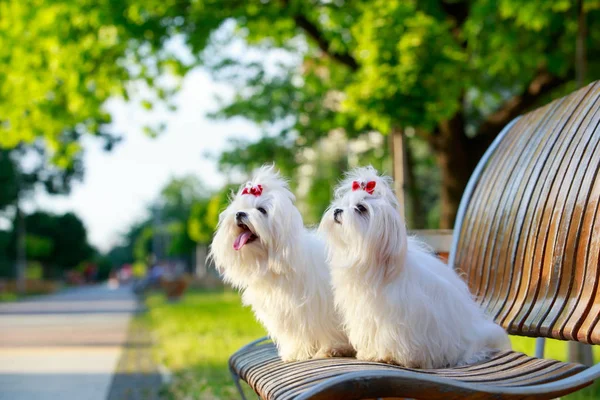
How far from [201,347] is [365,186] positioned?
25.1 ft

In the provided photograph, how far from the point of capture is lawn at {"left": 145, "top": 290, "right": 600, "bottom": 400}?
21.9ft

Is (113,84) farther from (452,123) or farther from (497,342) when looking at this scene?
(497,342)

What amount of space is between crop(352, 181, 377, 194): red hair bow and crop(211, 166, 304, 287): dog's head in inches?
15.2

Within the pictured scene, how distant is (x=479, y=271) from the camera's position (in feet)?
12.4

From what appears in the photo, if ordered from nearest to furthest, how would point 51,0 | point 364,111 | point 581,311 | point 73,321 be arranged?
point 581,311 < point 364,111 < point 51,0 < point 73,321

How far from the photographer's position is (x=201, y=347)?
10.3m

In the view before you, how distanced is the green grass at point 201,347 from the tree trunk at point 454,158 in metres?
3.24

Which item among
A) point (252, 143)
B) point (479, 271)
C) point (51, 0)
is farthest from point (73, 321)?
point (479, 271)

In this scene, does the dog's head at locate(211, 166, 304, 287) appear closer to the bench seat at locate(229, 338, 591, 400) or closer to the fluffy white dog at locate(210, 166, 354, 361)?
the fluffy white dog at locate(210, 166, 354, 361)

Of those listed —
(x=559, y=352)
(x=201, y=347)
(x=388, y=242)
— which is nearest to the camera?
(x=388, y=242)

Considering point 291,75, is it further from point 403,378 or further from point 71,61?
point 403,378

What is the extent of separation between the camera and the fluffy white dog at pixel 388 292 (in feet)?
9.34

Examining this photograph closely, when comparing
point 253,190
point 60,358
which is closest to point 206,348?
point 60,358

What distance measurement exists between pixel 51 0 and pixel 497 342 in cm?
876
